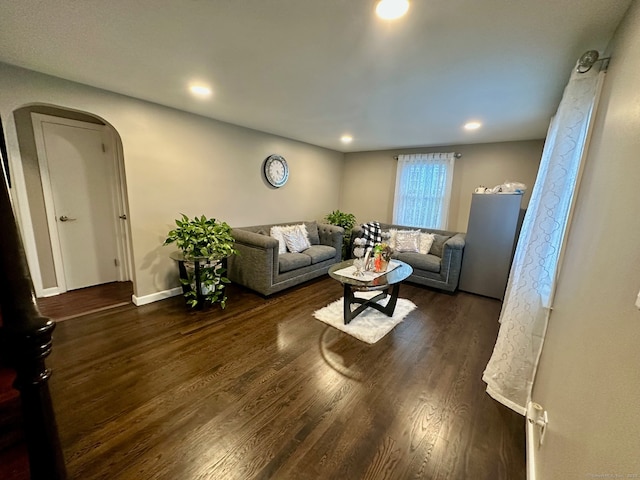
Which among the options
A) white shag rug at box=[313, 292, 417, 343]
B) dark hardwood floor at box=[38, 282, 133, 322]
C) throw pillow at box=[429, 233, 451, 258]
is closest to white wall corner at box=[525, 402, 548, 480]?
white shag rug at box=[313, 292, 417, 343]

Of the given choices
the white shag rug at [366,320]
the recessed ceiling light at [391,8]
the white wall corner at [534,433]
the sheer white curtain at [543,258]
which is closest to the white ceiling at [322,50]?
the recessed ceiling light at [391,8]

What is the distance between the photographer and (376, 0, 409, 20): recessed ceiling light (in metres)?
1.18

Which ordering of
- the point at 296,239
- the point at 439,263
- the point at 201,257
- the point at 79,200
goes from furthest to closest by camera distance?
the point at 296,239 < the point at 439,263 < the point at 79,200 < the point at 201,257

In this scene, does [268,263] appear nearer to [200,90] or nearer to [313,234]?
[313,234]

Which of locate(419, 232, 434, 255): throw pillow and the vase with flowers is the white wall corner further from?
locate(419, 232, 434, 255): throw pillow

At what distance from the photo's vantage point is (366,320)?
277 centimetres

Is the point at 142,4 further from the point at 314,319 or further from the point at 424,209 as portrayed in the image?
the point at 424,209

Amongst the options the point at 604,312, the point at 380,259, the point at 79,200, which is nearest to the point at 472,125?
the point at 380,259

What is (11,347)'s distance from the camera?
573 mm

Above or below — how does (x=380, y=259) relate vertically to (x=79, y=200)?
below

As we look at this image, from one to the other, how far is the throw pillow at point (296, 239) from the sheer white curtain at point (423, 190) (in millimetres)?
1965

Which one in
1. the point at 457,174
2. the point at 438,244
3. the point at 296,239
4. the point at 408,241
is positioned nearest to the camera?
the point at 296,239

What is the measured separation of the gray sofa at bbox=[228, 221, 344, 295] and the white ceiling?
1.59 meters

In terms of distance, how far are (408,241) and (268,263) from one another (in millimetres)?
2374
